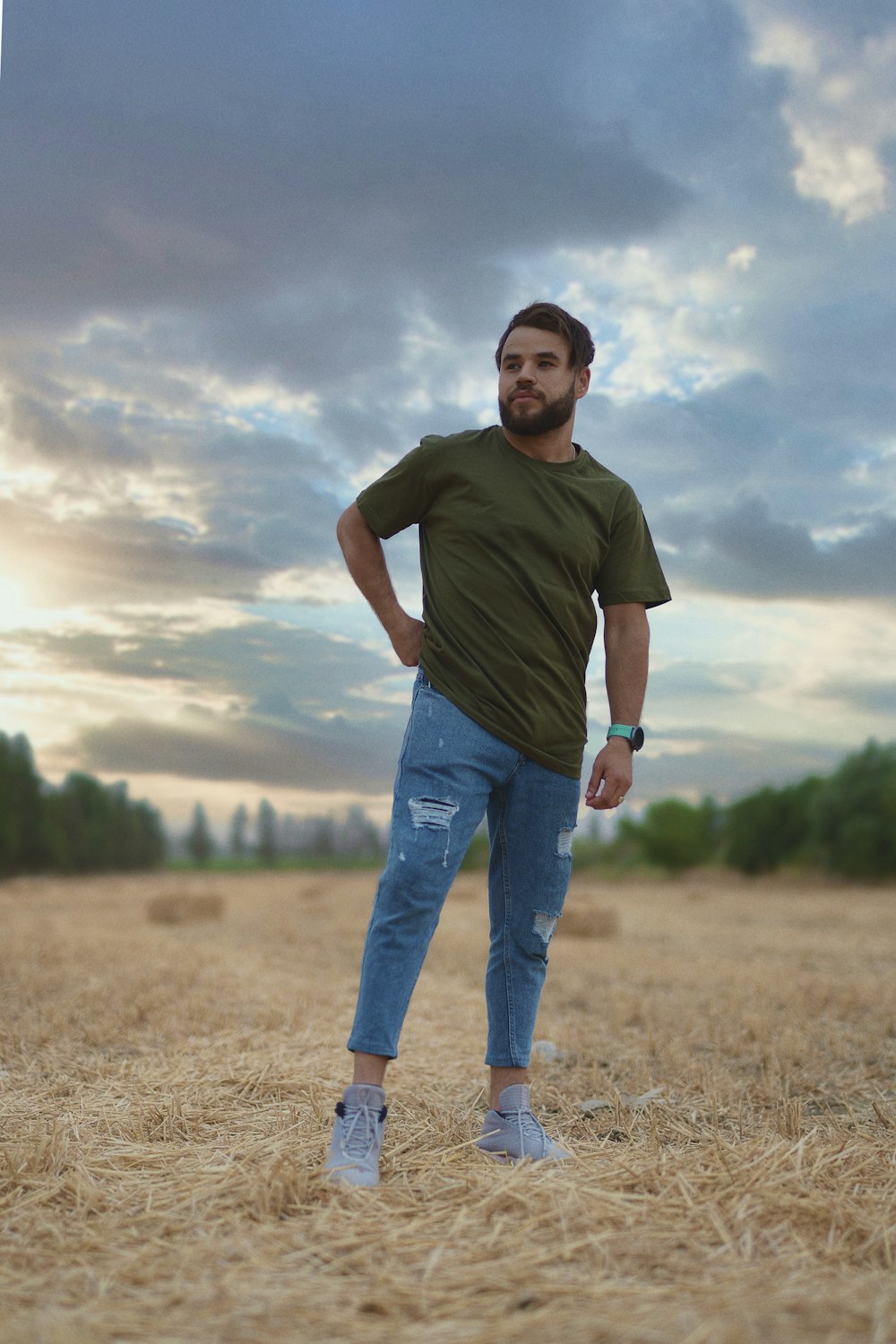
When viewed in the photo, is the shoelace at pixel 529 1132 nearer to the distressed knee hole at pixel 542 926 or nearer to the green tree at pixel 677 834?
the distressed knee hole at pixel 542 926

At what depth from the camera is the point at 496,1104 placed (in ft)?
10.3

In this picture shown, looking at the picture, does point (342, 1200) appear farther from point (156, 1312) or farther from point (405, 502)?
point (405, 502)

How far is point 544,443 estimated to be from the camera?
3.23 m

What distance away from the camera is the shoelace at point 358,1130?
2695 mm

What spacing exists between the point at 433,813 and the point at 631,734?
2.56ft

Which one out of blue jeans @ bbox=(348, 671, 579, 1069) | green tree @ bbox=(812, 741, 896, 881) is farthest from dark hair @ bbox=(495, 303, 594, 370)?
green tree @ bbox=(812, 741, 896, 881)

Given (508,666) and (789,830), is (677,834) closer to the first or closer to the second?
(789,830)

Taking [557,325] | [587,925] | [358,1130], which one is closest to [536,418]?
[557,325]

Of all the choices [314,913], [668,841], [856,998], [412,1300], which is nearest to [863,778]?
[668,841]

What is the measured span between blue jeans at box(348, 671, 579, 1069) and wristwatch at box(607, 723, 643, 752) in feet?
0.83

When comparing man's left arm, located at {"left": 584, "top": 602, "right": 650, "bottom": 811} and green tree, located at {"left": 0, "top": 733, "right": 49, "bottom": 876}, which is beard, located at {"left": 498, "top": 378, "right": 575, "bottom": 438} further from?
green tree, located at {"left": 0, "top": 733, "right": 49, "bottom": 876}

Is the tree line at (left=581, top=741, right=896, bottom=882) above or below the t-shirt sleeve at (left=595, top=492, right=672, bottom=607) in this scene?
below

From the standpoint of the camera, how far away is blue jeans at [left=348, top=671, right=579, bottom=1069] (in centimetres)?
282

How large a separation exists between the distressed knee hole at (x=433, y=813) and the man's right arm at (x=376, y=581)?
1.61 ft
